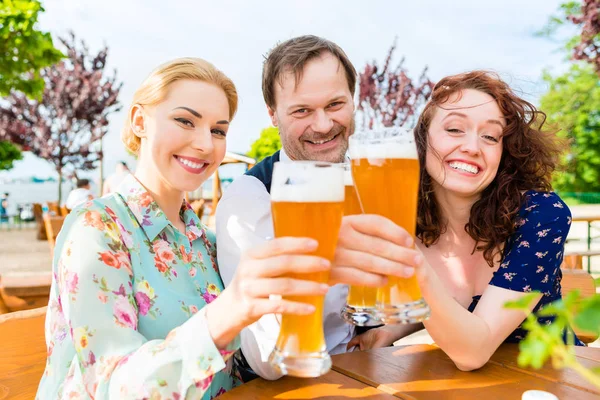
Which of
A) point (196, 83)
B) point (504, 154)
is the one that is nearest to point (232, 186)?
point (196, 83)

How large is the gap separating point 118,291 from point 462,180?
4.41ft

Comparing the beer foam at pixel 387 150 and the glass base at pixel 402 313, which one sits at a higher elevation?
the beer foam at pixel 387 150

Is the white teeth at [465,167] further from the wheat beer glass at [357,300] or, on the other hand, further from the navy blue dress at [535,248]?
the wheat beer glass at [357,300]

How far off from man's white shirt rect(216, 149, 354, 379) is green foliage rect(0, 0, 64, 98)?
5052 mm

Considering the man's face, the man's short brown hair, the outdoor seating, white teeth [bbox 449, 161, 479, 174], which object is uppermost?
the man's short brown hair

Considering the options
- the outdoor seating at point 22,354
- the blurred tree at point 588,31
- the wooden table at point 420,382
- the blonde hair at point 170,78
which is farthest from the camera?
the blurred tree at point 588,31

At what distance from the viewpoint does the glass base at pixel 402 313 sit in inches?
41.1

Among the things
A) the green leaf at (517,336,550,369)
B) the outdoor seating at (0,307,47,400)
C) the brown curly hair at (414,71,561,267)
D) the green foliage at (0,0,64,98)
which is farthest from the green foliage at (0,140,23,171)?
the green leaf at (517,336,550,369)

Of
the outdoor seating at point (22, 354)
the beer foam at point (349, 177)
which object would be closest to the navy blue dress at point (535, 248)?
the beer foam at point (349, 177)

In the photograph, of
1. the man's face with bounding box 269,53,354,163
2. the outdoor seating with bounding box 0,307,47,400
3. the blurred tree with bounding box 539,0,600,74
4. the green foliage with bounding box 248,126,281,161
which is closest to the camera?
the outdoor seating with bounding box 0,307,47,400

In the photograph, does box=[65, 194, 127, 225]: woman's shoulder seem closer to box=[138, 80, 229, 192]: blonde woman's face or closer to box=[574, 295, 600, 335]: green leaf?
box=[138, 80, 229, 192]: blonde woman's face

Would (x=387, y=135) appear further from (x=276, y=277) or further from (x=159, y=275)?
(x=159, y=275)

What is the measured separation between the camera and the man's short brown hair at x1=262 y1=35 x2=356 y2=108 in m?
2.43

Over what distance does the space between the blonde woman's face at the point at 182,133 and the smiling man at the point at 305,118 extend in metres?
0.35
